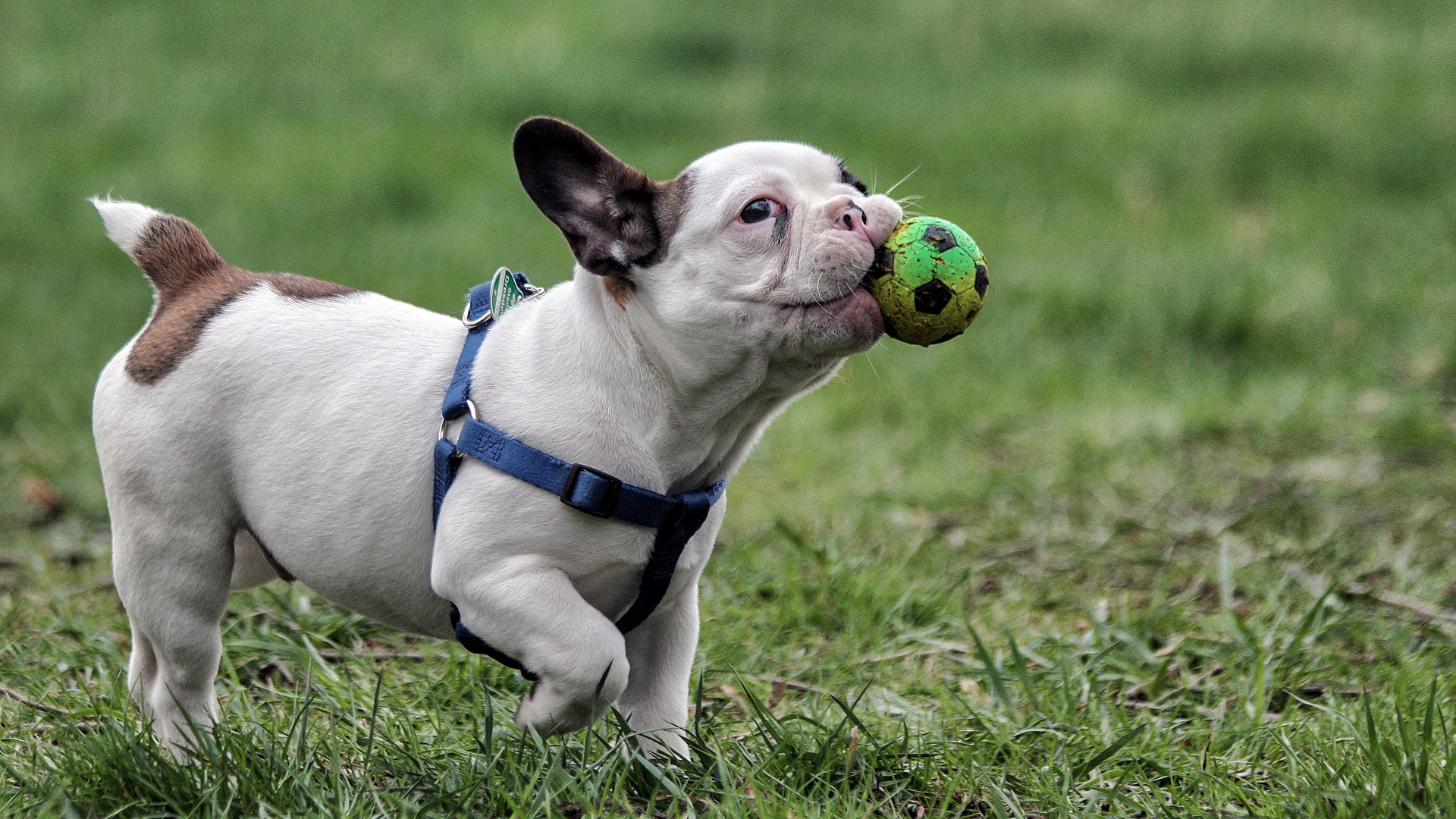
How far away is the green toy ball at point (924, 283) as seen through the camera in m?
2.84

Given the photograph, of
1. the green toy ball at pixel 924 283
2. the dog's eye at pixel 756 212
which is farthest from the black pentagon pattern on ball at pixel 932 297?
the dog's eye at pixel 756 212

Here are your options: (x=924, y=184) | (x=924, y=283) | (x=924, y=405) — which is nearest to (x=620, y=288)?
(x=924, y=283)

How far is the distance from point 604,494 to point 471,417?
1.11ft

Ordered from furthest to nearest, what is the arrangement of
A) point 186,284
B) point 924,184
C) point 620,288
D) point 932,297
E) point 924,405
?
point 924,184 → point 924,405 → point 186,284 → point 620,288 → point 932,297

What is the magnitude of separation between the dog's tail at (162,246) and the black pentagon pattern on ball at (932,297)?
67.2 inches

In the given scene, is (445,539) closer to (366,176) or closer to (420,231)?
(420,231)

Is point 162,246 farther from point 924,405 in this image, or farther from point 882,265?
point 924,405

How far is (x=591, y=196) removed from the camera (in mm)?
2967

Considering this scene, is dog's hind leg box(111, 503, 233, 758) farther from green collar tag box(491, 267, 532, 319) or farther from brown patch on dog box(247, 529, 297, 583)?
green collar tag box(491, 267, 532, 319)

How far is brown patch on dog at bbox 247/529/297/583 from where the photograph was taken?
3.17m

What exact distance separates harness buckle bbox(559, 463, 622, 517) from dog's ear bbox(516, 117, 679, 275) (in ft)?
1.43

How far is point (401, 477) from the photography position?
9.80 feet

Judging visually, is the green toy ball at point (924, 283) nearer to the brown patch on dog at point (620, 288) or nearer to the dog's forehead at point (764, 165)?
the dog's forehead at point (764, 165)

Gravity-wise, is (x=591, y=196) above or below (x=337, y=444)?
above
